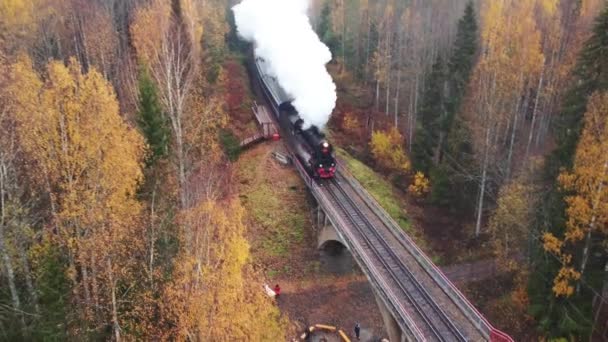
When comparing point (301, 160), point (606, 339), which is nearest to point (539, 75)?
point (301, 160)

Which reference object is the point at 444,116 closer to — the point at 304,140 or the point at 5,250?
the point at 304,140

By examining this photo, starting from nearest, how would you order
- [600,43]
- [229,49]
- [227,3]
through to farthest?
[600,43]
[229,49]
[227,3]

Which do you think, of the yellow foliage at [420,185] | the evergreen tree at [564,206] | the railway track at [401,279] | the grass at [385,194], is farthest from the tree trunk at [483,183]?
the railway track at [401,279]

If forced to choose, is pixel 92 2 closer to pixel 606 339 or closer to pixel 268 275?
pixel 268 275

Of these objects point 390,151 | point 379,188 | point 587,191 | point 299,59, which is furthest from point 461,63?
point 587,191

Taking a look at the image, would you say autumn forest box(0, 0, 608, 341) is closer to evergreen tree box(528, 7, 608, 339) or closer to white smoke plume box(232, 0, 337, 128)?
evergreen tree box(528, 7, 608, 339)

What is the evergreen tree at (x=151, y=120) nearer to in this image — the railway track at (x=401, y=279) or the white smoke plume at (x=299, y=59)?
the white smoke plume at (x=299, y=59)

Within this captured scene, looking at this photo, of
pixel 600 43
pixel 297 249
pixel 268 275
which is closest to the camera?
pixel 600 43

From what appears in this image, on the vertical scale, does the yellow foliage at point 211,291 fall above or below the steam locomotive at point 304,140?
below
